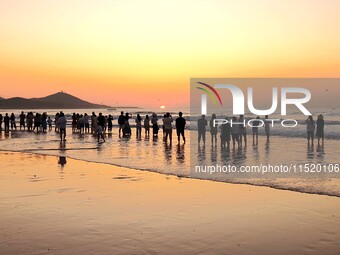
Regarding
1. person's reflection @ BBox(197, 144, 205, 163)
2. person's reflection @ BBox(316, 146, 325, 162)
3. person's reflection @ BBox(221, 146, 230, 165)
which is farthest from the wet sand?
person's reflection @ BBox(316, 146, 325, 162)

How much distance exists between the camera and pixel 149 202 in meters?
10.3

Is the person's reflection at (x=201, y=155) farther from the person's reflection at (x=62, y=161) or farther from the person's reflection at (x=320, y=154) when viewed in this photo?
the person's reflection at (x=62, y=161)

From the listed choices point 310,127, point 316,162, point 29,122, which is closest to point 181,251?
point 316,162

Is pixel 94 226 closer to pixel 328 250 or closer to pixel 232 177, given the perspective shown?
pixel 328 250

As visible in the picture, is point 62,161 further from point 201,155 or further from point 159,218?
point 159,218

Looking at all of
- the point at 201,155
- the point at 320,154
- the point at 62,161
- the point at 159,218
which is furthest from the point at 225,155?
the point at 159,218

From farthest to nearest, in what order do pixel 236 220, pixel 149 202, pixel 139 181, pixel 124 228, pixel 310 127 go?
1. pixel 310 127
2. pixel 139 181
3. pixel 149 202
4. pixel 236 220
5. pixel 124 228

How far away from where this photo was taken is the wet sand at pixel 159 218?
6977 mm

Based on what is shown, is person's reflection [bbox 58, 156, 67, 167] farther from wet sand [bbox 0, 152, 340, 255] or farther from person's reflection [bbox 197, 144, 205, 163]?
person's reflection [bbox 197, 144, 205, 163]

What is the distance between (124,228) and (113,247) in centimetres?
114

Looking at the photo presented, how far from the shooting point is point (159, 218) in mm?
8758

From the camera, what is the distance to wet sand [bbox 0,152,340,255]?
6.98 m

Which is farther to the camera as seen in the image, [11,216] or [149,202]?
[149,202]

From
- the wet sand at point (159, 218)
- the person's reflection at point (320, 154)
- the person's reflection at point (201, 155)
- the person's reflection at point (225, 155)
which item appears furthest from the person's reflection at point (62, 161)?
the person's reflection at point (320, 154)
